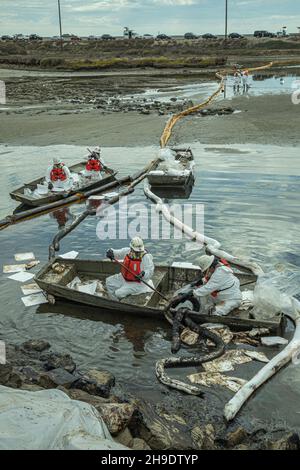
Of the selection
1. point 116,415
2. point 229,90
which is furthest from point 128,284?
point 229,90

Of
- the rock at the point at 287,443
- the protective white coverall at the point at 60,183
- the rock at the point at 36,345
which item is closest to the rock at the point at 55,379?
the rock at the point at 36,345

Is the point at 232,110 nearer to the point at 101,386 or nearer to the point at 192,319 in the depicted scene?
the point at 192,319

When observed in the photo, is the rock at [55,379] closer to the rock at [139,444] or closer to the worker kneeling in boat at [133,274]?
the rock at [139,444]

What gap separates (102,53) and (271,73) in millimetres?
42564

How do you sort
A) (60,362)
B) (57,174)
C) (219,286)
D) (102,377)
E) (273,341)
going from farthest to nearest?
(57,174), (219,286), (273,341), (60,362), (102,377)

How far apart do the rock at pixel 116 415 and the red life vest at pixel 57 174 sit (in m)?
14.7

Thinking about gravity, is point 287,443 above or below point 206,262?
below

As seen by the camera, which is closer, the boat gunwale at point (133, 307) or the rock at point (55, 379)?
the rock at point (55, 379)

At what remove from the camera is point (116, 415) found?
7941 mm

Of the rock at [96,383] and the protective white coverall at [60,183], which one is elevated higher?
the protective white coverall at [60,183]

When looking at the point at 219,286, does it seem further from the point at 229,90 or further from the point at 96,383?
the point at 229,90

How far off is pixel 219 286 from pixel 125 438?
196 inches

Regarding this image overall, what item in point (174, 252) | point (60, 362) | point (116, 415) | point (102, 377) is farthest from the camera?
point (174, 252)

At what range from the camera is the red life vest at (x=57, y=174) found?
21562 millimetres
